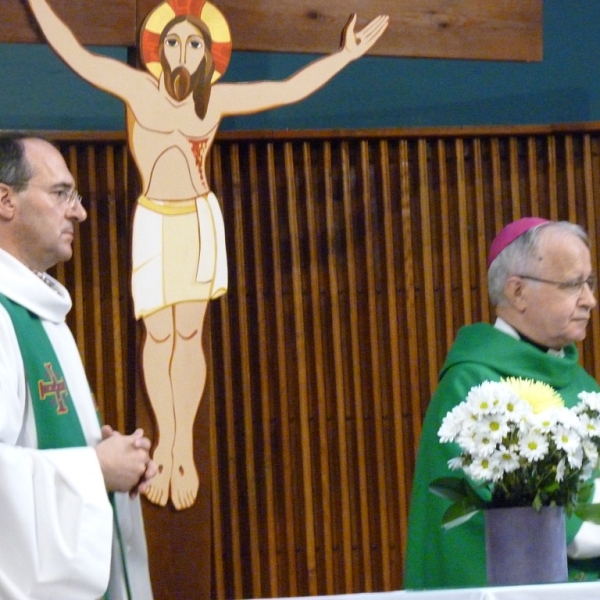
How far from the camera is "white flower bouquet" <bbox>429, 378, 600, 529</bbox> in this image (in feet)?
8.32

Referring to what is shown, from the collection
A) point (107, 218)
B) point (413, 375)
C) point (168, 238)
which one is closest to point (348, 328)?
point (413, 375)

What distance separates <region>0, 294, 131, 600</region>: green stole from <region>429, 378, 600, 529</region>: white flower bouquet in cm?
94

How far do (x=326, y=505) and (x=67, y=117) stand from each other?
1.98m

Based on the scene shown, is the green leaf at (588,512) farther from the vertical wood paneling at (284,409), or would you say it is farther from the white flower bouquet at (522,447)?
the vertical wood paneling at (284,409)

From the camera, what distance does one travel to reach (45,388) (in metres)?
2.87

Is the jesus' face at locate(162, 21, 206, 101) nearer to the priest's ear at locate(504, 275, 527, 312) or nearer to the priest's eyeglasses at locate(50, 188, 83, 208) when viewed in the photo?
the priest's eyeglasses at locate(50, 188, 83, 208)

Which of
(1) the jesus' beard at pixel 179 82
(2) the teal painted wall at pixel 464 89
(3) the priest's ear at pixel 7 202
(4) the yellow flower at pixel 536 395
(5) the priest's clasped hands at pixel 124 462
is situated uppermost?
(2) the teal painted wall at pixel 464 89

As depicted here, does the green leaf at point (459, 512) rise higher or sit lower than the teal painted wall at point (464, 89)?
lower

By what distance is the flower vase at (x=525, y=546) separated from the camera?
2.52m

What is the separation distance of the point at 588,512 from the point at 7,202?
1.61m

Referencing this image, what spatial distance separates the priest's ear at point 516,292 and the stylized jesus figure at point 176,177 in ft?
3.16

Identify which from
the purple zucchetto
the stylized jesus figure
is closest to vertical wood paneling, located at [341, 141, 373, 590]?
the stylized jesus figure

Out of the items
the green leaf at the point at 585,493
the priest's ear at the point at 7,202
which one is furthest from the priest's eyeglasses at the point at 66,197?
the green leaf at the point at 585,493

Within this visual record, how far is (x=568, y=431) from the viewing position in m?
2.54
